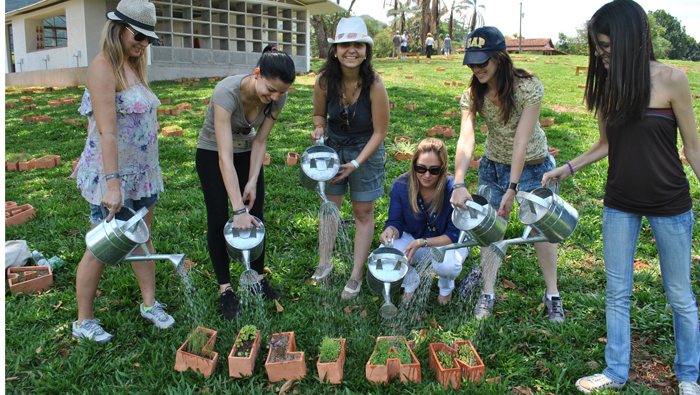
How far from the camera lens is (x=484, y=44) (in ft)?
8.41

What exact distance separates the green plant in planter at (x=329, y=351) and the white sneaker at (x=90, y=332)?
1.40 m

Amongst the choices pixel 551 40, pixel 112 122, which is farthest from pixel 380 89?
pixel 551 40

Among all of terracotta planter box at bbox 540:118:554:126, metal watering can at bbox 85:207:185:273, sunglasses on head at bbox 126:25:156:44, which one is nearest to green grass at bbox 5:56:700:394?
metal watering can at bbox 85:207:185:273

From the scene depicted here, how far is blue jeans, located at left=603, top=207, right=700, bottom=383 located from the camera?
7.35ft

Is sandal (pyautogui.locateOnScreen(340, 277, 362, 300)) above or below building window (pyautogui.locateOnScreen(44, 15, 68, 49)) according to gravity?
below

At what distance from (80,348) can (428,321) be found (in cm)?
222

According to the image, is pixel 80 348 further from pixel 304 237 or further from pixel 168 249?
pixel 304 237

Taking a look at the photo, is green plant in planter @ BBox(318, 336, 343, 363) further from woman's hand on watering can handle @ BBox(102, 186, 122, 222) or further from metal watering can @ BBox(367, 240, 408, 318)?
woman's hand on watering can handle @ BBox(102, 186, 122, 222)

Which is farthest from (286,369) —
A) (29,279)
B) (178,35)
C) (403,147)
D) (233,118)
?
(178,35)

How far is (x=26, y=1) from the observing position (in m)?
17.3

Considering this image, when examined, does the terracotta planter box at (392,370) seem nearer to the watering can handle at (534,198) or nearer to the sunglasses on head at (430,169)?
the watering can handle at (534,198)

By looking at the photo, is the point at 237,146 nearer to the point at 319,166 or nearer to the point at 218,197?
the point at 218,197

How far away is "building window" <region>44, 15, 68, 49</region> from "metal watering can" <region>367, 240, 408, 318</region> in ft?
66.9

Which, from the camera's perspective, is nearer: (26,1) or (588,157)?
(588,157)
